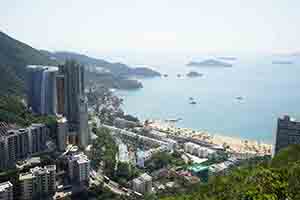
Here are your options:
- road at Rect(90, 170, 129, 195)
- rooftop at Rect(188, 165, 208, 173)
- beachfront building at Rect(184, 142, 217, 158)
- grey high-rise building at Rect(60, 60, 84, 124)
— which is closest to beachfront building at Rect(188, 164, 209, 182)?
rooftop at Rect(188, 165, 208, 173)

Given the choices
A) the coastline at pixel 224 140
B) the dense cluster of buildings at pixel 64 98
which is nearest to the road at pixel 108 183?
the dense cluster of buildings at pixel 64 98

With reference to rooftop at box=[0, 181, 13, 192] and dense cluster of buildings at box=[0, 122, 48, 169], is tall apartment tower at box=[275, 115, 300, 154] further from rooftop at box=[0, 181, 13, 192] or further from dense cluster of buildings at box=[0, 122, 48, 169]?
rooftop at box=[0, 181, 13, 192]

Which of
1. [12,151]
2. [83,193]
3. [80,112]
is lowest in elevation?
[83,193]

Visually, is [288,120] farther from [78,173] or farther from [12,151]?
[12,151]

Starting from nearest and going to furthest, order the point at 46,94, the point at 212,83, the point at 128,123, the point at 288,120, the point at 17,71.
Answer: the point at 288,120
the point at 46,94
the point at 128,123
the point at 17,71
the point at 212,83

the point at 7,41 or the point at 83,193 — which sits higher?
the point at 7,41

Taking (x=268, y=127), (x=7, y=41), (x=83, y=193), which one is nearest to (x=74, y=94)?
(x=83, y=193)
